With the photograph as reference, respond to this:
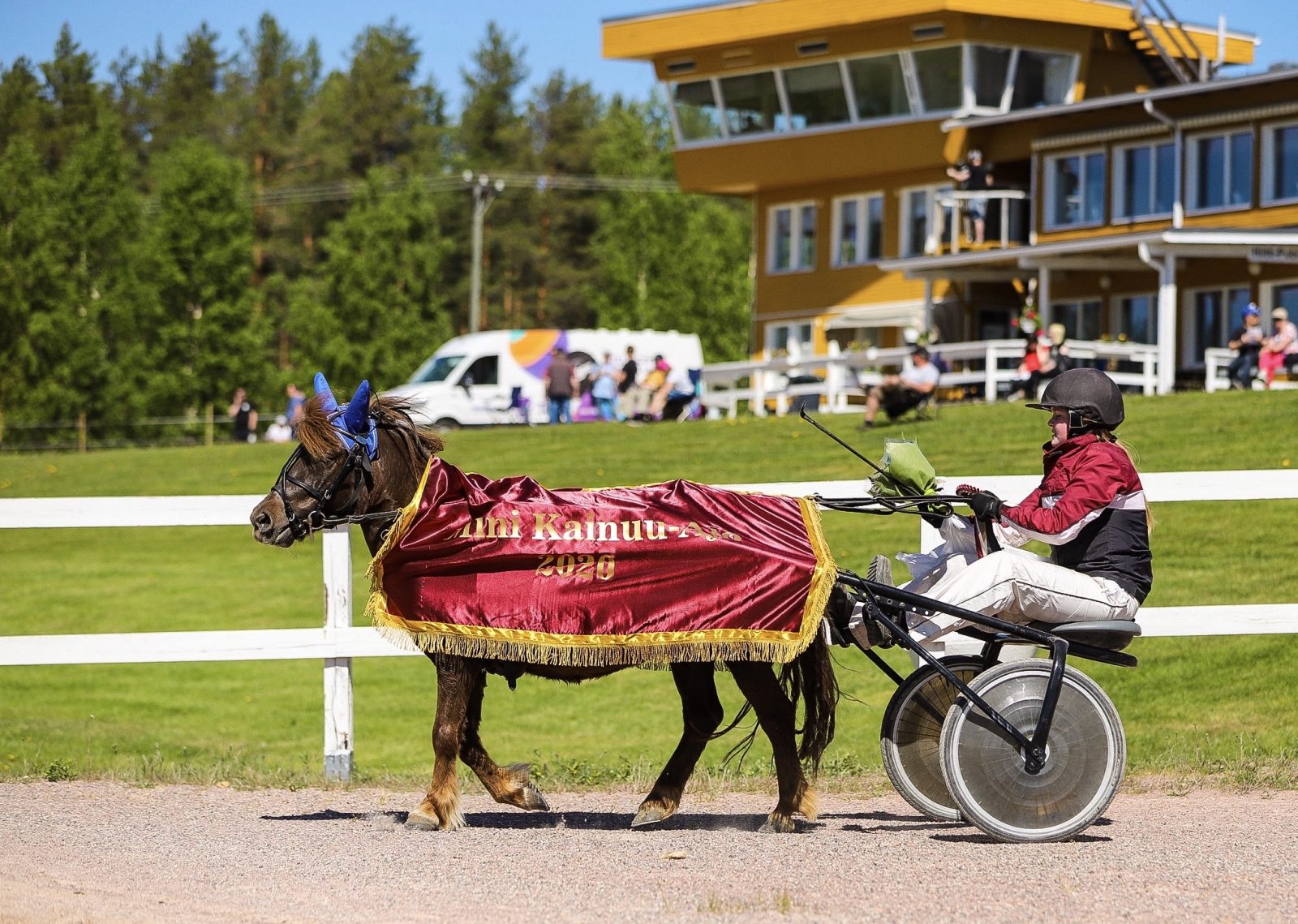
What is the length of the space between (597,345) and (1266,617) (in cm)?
3433

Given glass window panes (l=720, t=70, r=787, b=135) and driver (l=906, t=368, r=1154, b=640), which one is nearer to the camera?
driver (l=906, t=368, r=1154, b=640)

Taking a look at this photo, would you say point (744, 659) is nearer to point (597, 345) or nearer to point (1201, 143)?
point (1201, 143)

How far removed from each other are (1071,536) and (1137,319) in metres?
32.3

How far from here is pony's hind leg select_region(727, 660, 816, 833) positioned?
7.31 meters

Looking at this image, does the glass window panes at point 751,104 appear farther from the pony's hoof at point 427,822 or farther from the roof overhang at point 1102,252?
the pony's hoof at point 427,822

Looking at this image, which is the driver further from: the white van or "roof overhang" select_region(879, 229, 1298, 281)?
the white van

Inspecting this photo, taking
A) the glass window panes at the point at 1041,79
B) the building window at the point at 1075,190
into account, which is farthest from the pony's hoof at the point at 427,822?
the glass window panes at the point at 1041,79

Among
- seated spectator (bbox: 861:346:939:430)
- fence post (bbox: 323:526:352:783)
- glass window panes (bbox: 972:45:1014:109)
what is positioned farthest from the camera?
glass window panes (bbox: 972:45:1014:109)

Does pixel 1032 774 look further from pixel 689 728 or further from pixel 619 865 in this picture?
pixel 619 865

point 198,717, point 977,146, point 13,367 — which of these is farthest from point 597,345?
point 198,717

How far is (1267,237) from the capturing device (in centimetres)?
3119

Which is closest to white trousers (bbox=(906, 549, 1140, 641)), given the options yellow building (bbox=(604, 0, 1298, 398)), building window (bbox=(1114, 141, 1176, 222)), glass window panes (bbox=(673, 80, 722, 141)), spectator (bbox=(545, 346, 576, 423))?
yellow building (bbox=(604, 0, 1298, 398))

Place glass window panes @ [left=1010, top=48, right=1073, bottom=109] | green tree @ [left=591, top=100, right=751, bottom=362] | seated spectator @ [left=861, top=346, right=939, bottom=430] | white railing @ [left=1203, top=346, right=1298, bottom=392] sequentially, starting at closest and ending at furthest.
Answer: seated spectator @ [left=861, top=346, right=939, bottom=430] → white railing @ [left=1203, top=346, right=1298, bottom=392] → glass window panes @ [left=1010, top=48, right=1073, bottom=109] → green tree @ [left=591, top=100, right=751, bottom=362]

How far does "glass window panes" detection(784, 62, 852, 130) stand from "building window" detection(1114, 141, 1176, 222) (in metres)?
7.11
